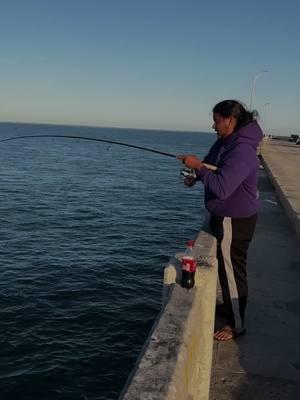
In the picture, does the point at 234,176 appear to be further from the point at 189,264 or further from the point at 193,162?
the point at 189,264

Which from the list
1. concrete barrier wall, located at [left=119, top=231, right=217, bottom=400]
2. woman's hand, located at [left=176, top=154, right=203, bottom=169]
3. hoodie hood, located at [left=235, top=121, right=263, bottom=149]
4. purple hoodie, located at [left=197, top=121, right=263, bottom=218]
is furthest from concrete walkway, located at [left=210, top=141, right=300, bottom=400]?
hoodie hood, located at [left=235, top=121, right=263, bottom=149]

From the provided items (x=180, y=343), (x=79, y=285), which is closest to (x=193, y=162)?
(x=180, y=343)

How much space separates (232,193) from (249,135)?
528 mm

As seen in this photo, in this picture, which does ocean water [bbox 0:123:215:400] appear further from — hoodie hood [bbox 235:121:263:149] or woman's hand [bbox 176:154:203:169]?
hoodie hood [bbox 235:121:263:149]

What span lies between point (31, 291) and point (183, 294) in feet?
26.8

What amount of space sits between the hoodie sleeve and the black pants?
Result: 18.9 inches

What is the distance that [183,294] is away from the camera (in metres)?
3.57

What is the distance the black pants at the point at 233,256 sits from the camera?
4621mm

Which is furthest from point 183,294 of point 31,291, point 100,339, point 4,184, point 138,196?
point 4,184

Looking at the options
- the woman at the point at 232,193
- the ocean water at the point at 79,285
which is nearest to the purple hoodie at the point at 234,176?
the woman at the point at 232,193

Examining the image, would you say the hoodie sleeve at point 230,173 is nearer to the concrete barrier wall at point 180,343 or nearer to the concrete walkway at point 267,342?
the concrete barrier wall at point 180,343

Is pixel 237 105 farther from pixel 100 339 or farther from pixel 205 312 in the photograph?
pixel 100 339

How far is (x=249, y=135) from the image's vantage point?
14.1 feet

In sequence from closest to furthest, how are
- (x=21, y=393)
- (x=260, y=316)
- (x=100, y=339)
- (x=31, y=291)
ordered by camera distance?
(x=260, y=316)
(x=21, y=393)
(x=100, y=339)
(x=31, y=291)
